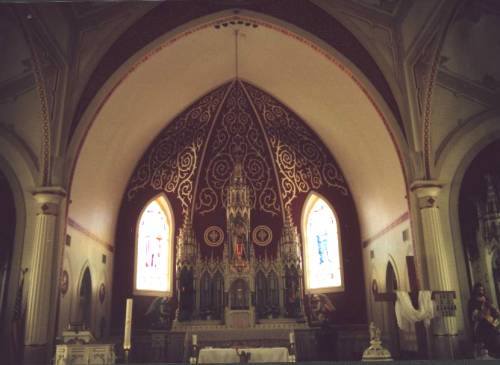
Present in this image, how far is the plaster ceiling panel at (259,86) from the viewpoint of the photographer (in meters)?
14.4

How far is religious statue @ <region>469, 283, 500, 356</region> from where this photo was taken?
1078cm

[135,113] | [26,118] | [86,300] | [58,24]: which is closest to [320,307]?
[86,300]

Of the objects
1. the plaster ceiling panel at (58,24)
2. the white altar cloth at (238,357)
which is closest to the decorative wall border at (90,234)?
the plaster ceiling panel at (58,24)

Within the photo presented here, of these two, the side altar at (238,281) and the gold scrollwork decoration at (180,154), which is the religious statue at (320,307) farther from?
the gold scrollwork decoration at (180,154)

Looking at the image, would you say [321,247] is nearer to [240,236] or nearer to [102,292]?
[240,236]

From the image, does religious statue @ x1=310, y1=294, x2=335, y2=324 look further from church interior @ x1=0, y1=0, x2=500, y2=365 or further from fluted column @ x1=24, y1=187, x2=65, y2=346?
fluted column @ x1=24, y1=187, x2=65, y2=346

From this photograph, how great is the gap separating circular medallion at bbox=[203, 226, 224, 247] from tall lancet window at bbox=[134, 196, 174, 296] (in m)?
1.42

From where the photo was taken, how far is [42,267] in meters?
11.0

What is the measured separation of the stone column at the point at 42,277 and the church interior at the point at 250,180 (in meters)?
0.05

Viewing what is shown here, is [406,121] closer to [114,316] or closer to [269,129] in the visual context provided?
[269,129]

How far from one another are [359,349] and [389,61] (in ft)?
32.0

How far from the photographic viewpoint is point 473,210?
12.2 metres

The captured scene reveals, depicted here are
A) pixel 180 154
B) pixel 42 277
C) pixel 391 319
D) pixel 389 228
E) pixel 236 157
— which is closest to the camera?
pixel 42 277

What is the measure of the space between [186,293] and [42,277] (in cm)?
595
